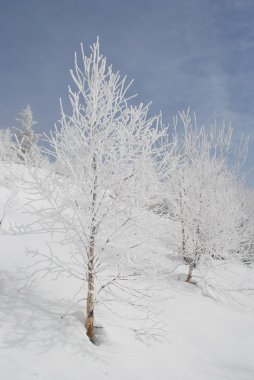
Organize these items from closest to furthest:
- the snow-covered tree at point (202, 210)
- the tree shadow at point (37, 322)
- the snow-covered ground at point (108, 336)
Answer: the snow-covered ground at point (108, 336), the tree shadow at point (37, 322), the snow-covered tree at point (202, 210)

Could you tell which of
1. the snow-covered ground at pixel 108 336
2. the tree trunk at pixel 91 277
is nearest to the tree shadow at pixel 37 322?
the snow-covered ground at pixel 108 336

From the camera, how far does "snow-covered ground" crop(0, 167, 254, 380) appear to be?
4957mm

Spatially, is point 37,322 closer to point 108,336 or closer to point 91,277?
point 91,277

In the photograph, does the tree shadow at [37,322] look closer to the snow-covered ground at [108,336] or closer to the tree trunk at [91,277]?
the snow-covered ground at [108,336]

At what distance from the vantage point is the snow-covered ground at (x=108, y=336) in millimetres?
4957

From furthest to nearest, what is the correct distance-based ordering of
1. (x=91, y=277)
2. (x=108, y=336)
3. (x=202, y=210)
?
(x=202, y=210) → (x=108, y=336) → (x=91, y=277)

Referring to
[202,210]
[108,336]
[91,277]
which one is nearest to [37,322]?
[91,277]

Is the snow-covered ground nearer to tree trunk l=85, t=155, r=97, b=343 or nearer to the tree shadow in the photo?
the tree shadow

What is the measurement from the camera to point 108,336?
6074 millimetres

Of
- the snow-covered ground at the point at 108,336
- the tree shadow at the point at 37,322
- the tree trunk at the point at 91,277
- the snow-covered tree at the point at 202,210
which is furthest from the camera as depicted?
the snow-covered tree at the point at 202,210

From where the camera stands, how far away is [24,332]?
209 inches

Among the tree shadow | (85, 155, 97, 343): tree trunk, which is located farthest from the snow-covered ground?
(85, 155, 97, 343): tree trunk

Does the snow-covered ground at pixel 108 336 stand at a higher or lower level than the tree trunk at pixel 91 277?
lower

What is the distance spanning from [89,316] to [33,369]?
1.51 m
